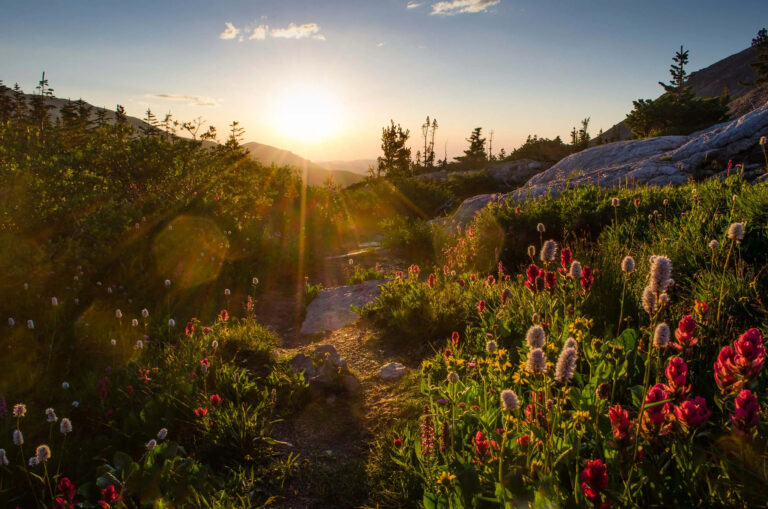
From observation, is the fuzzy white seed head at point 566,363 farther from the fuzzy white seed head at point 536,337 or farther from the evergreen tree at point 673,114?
the evergreen tree at point 673,114

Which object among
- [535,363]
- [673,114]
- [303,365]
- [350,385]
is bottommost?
[350,385]

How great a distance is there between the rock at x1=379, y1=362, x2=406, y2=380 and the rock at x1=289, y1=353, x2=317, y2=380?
2.72ft

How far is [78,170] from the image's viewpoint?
A: 24.0ft

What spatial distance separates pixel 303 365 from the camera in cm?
474

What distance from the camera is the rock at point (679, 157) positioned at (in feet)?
30.7

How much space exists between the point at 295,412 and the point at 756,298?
166 inches

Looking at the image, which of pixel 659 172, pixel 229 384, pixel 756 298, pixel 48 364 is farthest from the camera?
pixel 659 172

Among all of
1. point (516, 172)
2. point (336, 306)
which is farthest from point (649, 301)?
point (516, 172)

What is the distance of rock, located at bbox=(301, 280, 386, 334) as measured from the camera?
267 inches

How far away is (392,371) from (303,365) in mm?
1065

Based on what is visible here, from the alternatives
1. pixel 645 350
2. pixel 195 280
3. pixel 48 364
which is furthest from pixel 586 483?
pixel 195 280

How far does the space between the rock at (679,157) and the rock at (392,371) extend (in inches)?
238

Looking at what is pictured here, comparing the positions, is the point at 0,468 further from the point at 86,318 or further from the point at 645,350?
the point at 645,350

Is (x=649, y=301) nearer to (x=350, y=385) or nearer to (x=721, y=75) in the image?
(x=350, y=385)
